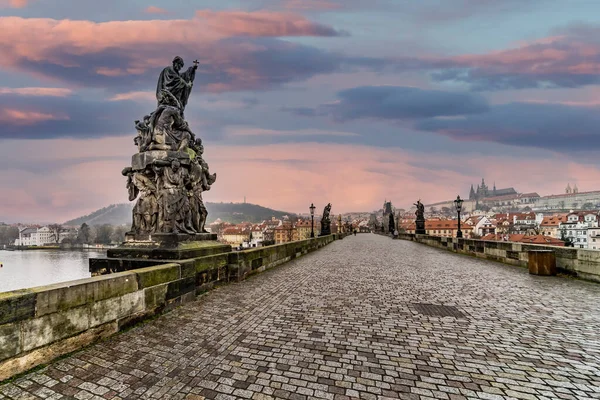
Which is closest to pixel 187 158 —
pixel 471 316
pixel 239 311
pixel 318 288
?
pixel 239 311

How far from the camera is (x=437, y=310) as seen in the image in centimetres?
586

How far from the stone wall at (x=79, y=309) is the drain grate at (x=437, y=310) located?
4677mm

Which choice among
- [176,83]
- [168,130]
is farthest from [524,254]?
[176,83]

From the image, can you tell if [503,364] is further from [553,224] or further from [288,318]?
[553,224]

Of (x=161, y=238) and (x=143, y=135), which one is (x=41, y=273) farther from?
(x=161, y=238)

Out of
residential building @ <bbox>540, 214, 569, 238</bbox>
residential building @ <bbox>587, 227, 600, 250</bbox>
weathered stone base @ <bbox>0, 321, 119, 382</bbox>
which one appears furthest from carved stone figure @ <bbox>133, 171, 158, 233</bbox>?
residential building @ <bbox>540, 214, 569, 238</bbox>

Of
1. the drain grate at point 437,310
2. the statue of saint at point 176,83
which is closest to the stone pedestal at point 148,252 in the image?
the statue of saint at point 176,83

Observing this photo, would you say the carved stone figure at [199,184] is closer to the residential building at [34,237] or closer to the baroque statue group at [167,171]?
the baroque statue group at [167,171]

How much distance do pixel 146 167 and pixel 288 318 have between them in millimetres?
5154

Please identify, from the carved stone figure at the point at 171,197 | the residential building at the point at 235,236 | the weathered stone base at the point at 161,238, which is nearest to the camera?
the weathered stone base at the point at 161,238

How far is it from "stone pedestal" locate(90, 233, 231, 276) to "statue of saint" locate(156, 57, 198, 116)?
3.72 m

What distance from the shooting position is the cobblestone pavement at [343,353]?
3.04m

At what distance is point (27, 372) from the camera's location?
330 cm

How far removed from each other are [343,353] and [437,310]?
2.89 m
